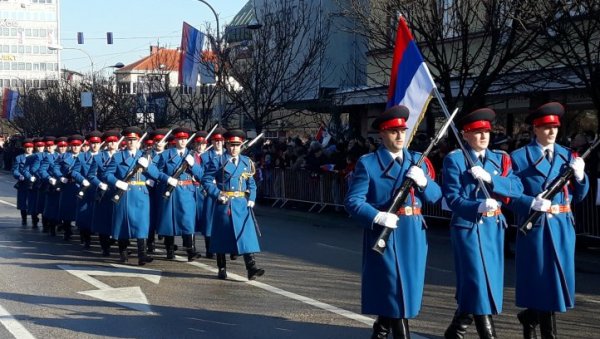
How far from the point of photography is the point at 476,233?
6965 millimetres

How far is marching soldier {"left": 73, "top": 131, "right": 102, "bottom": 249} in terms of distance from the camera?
14.8 metres

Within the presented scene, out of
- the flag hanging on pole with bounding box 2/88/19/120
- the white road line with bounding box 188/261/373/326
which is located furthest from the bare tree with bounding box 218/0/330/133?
the flag hanging on pole with bounding box 2/88/19/120

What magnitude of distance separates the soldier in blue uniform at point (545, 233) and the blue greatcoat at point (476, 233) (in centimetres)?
18

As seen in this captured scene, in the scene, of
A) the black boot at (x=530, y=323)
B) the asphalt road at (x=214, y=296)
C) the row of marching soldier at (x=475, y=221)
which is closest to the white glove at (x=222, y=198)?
the asphalt road at (x=214, y=296)

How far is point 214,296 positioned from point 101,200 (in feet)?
14.6

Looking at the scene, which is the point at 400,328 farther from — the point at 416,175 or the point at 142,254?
the point at 142,254

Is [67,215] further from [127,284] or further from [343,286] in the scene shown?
[343,286]

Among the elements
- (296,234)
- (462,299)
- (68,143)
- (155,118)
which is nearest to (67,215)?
(68,143)

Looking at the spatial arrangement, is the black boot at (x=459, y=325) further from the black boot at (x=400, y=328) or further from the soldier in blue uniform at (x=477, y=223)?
the black boot at (x=400, y=328)

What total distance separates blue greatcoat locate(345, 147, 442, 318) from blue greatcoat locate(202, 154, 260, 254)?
4.36 m

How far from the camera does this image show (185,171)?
13383 mm

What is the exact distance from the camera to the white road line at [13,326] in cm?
826

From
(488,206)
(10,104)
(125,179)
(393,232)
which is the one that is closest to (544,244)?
(488,206)

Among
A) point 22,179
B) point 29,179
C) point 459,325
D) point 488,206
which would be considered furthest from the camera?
point 22,179
